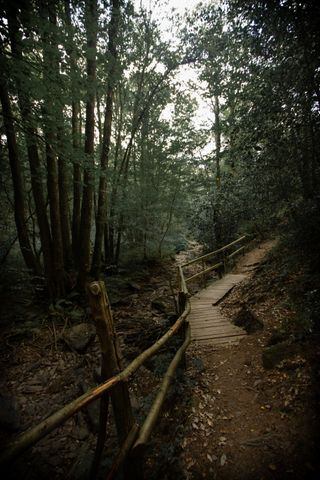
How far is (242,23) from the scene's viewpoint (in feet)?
16.5

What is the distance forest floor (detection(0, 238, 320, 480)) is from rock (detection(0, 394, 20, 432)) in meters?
0.02

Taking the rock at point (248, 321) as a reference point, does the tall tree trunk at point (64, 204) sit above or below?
above

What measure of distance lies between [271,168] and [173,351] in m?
4.73

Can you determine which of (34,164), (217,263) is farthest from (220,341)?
(217,263)

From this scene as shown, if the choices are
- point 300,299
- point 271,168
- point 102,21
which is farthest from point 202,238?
point 102,21

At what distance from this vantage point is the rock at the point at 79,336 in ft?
19.3

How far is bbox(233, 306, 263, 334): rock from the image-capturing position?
5.02m

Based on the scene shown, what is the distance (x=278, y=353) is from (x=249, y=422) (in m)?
1.15

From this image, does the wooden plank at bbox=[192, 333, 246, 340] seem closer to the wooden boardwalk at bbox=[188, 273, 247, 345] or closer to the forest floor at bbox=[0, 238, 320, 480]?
the wooden boardwalk at bbox=[188, 273, 247, 345]

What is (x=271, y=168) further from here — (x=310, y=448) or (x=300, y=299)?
(x=310, y=448)

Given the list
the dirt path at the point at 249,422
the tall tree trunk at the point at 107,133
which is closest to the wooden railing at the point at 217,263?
the dirt path at the point at 249,422

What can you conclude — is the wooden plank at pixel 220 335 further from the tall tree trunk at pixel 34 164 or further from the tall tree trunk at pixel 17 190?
the tall tree trunk at pixel 17 190

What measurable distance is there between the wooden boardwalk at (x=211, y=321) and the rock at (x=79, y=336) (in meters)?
2.74

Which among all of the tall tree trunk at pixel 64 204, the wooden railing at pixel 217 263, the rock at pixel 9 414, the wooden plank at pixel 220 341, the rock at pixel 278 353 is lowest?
the rock at pixel 9 414
